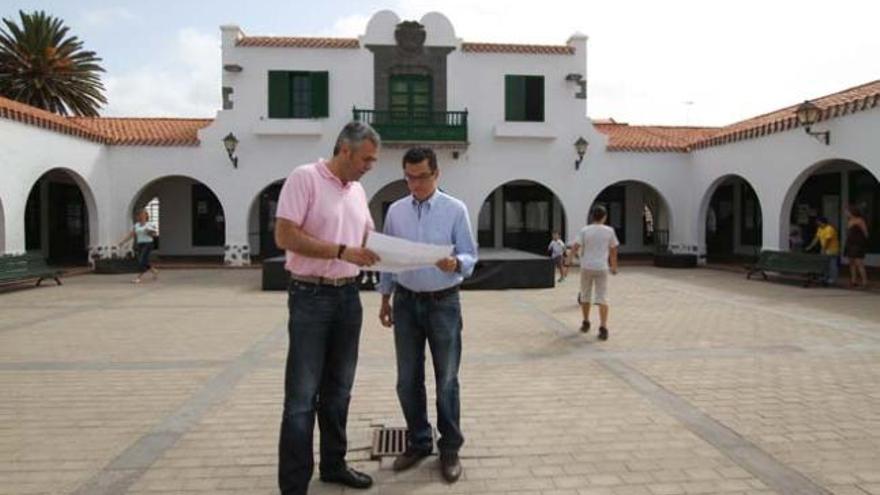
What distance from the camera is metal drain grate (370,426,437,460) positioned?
151 inches

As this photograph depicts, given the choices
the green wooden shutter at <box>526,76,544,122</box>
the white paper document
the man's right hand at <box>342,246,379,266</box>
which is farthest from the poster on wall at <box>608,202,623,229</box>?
the man's right hand at <box>342,246,379,266</box>

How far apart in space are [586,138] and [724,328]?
12.1 m

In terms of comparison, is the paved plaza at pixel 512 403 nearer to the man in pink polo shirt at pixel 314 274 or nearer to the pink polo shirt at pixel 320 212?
the man in pink polo shirt at pixel 314 274

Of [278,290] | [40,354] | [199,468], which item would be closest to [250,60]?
[278,290]

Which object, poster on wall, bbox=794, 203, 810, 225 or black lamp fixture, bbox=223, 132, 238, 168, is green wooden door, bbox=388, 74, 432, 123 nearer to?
black lamp fixture, bbox=223, 132, 238, 168

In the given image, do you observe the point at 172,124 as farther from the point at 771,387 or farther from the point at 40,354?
the point at 771,387

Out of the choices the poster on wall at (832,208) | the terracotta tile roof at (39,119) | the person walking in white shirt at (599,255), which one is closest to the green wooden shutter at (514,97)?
the poster on wall at (832,208)

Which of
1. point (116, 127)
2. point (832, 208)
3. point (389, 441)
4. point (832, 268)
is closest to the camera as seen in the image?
point (389, 441)

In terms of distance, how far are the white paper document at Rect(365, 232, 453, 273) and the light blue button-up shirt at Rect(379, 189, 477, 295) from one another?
295mm

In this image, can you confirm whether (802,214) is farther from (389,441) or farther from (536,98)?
(389,441)

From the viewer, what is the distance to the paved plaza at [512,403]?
3545mm

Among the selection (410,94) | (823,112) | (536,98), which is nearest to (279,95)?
(410,94)

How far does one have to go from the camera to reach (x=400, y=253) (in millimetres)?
3104

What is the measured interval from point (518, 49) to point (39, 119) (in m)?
12.9
